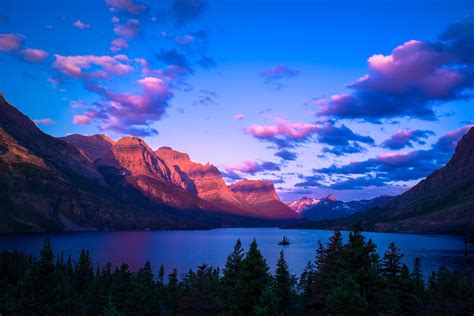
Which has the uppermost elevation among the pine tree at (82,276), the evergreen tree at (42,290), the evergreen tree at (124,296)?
the evergreen tree at (42,290)

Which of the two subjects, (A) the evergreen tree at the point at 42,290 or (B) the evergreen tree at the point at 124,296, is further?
(B) the evergreen tree at the point at 124,296

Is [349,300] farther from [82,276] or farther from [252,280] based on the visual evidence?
[82,276]

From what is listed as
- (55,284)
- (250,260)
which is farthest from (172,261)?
(250,260)

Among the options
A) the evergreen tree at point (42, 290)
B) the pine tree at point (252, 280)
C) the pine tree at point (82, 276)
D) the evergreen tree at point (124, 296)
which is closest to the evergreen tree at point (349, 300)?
the pine tree at point (252, 280)

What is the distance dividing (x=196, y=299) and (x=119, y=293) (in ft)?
63.0

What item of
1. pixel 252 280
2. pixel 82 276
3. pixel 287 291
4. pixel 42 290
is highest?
pixel 252 280

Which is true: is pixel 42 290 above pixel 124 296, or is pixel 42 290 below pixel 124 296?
above

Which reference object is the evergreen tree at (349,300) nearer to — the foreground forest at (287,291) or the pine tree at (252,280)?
the foreground forest at (287,291)

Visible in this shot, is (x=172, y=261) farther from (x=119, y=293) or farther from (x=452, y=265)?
(x=119, y=293)

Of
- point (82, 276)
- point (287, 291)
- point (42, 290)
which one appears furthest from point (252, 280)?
point (82, 276)

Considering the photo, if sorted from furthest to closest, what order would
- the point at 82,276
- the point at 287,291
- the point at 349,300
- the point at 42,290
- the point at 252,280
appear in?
the point at 82,276, the point at 287,291, the point at 42,290, the point at 252,280, the point at 349,300

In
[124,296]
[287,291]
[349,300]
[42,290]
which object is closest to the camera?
[349,300]

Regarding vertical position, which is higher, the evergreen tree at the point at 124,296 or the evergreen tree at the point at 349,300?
the evergreen tree at the point at 349,300

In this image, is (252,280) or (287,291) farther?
(287,291)
